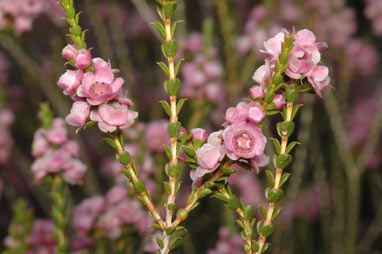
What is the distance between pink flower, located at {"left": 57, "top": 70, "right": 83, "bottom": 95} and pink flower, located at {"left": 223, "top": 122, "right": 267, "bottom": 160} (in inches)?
7.3

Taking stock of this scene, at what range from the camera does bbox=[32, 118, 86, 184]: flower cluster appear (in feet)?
3.33

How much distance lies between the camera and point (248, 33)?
5.71 feet

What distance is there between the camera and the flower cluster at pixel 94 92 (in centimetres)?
66

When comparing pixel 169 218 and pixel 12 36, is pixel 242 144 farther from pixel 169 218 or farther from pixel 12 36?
pixel 12 36

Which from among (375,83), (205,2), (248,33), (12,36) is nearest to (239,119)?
(12,36)

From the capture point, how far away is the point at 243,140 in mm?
642

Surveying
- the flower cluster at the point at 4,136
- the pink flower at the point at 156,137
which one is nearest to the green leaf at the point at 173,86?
the pink flower at the point at 156,137

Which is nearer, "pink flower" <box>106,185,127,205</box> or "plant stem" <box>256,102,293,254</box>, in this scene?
"plant stem" <box>256,102,293,254</box>

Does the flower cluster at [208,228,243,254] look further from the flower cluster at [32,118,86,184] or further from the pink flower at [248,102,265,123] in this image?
the pink flower at [248,102,265,123]

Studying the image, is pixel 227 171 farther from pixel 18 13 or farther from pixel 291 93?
pixel 18 13

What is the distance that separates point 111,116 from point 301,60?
0.23 m

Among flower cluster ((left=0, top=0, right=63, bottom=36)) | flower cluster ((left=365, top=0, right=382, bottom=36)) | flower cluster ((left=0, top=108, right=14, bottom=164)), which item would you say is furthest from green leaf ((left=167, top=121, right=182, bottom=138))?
flower cluster ((left=365, top=0, right=382, bottom=36))

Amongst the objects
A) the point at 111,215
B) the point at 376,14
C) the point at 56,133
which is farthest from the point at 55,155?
the point at 376,14

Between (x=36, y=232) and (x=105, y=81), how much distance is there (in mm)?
629
